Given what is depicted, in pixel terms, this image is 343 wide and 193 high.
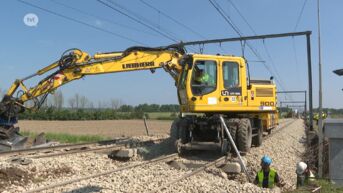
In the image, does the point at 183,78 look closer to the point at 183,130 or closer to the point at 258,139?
the point at 183,130

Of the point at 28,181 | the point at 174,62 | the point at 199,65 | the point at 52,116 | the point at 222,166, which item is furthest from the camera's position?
the point at 52,116

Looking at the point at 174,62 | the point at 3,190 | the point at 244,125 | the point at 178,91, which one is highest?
the point at 174,62

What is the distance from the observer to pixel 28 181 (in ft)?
30.6

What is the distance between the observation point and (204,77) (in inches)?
547

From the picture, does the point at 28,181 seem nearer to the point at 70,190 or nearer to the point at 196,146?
the point at 70,190

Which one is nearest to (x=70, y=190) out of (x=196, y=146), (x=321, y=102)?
(x=196, y=146)

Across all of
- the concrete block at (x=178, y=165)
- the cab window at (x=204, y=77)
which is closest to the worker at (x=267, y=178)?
the concrete block at (x=178, y=165)

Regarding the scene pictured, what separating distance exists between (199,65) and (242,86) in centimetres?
162

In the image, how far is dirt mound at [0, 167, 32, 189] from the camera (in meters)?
9.02

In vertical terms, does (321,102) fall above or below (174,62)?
below

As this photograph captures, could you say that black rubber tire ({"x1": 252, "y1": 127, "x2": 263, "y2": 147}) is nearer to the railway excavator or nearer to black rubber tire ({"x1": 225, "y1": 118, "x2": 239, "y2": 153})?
the railway excavator

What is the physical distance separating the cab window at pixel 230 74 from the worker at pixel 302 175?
15.8 ft

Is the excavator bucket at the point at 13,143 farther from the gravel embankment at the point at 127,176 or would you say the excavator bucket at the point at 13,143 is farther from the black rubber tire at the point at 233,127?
the black rubber tire at the point at 233,127

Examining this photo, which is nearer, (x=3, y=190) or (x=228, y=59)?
(x=3, y=190)
